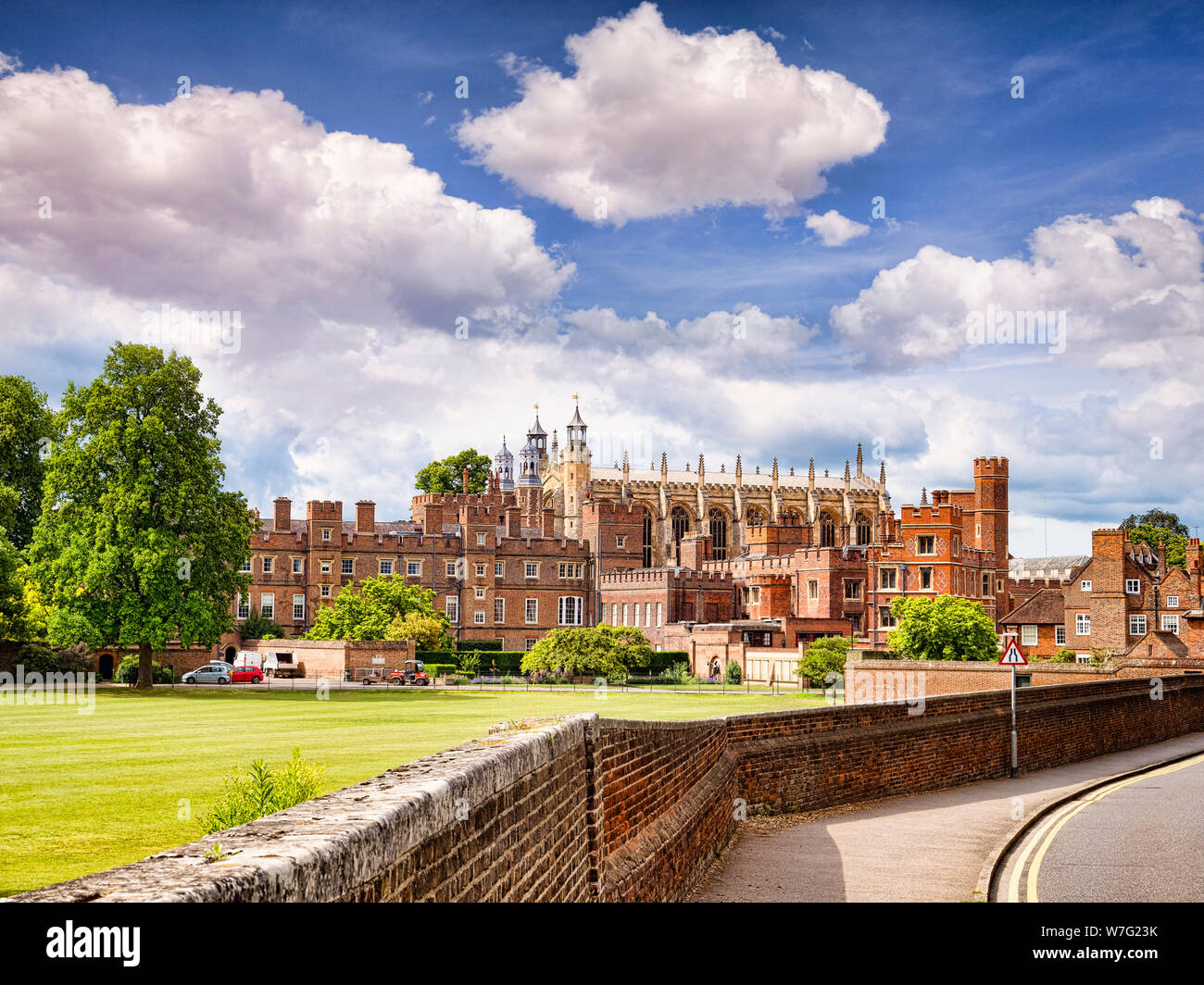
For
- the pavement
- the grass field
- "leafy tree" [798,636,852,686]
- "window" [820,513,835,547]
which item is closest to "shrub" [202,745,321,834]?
the grass field

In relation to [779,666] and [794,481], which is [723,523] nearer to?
[794,481]

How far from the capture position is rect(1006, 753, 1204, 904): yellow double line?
49.2 feet

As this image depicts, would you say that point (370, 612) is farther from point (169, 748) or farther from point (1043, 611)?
point (169, 748)

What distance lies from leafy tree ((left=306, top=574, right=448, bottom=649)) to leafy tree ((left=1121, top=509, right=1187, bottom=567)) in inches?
2684

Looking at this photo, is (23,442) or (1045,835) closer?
(1045,835)

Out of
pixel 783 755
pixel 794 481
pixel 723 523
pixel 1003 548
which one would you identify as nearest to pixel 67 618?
pixel 783 755

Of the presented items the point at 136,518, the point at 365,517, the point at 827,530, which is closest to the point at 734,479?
the point at 827,530

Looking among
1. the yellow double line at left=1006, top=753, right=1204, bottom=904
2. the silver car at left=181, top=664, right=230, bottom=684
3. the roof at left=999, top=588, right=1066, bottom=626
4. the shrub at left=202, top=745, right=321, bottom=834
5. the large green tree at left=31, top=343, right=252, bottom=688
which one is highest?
the large green tree at left=31, top=343, right=252, bottom=688

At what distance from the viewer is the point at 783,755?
20.7 metres

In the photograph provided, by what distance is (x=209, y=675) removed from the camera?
6253 cm

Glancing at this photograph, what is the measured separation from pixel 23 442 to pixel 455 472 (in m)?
51.5

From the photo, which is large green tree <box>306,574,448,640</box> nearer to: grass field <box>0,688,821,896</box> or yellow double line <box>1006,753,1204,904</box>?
grass field <box>0,688,821,896</box>
